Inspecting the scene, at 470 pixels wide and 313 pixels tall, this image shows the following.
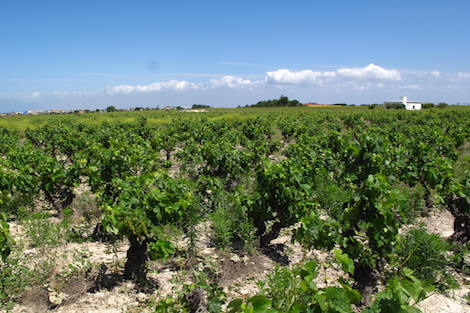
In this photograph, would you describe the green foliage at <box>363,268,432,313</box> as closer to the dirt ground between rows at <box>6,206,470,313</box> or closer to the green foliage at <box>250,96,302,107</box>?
the dirt ground between rows at <box>6,206,470,313</box>

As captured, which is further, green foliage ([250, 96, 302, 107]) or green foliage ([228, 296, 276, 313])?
green foliage ([250, 96, 302, 107])

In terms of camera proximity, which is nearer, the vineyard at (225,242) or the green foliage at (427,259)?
the vineyard at (225,242)

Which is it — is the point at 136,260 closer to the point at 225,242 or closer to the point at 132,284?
the point at 132,284

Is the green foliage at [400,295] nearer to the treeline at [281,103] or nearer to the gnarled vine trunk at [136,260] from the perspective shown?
the gnarled vine trunk at [136,260]

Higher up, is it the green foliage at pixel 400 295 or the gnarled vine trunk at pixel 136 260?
the green foliage at pixel 400 295

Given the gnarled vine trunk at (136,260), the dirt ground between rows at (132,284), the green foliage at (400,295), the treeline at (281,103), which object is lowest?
the dirt ground between rows at (132,284)

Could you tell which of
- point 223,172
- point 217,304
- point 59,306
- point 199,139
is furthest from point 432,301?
point 199,139

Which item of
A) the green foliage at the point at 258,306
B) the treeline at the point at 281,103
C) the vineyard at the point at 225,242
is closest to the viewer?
the green foliage at the point at 258,306

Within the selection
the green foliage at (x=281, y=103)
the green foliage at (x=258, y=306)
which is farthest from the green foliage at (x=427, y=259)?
the green foliage at (x=281, y=103)

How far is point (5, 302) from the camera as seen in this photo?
443 cm

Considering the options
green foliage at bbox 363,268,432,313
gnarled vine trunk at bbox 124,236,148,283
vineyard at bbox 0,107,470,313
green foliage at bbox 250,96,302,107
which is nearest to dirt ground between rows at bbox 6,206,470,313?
vineyard at bbox 0,107,470,313

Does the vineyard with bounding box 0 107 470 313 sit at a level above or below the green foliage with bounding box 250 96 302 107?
below

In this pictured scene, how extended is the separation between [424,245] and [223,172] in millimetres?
5723

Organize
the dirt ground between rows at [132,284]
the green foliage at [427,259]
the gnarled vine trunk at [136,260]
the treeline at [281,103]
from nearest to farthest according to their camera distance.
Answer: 1. the dirt ground between rows at [132,284]
2. the gnarled vine trunk at [136,260]
3. the green foliage at [427,259]
4. the treeline at [281,103]
